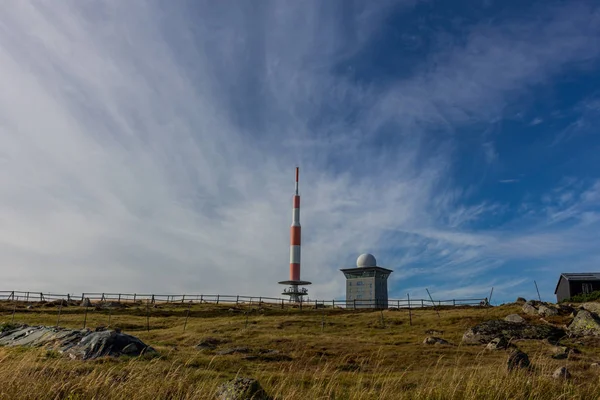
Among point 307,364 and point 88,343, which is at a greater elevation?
point 88,343

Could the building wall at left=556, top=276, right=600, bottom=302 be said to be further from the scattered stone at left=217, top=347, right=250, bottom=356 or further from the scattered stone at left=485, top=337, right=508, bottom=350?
the scattered stone at left=217, top=347, right=250, bottom=356

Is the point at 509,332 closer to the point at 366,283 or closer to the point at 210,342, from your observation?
the point at 210,342

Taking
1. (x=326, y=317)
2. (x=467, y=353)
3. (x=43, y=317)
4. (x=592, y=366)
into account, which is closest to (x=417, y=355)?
(x=467, y=353)

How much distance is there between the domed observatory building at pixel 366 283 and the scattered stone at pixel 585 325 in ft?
128

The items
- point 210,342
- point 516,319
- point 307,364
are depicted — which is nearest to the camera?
point 307,364

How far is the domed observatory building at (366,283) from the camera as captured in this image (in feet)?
235

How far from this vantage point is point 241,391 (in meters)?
9.55

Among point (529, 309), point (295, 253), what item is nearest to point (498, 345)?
point (529, 309)

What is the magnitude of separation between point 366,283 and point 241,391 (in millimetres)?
65538

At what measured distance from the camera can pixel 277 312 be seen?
185ft

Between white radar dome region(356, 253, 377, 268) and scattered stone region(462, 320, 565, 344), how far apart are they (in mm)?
41156

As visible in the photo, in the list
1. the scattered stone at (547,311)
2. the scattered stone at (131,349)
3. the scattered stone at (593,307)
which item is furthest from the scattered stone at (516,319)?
the scattered stone at (131,349)

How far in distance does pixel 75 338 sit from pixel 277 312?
37.4 m

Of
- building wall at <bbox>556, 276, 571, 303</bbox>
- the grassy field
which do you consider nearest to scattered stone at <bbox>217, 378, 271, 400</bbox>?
the grassy field
